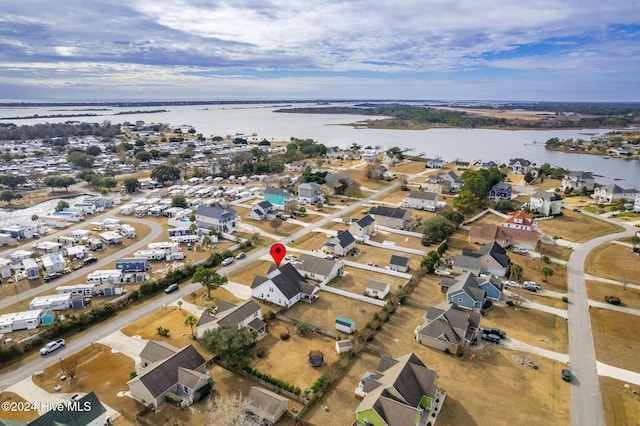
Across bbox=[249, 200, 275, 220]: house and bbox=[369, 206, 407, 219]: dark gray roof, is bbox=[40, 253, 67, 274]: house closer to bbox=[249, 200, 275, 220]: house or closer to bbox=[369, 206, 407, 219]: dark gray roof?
bbox=[249, 200, 275, 220]: house

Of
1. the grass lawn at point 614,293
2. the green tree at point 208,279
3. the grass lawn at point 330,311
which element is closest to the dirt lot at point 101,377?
the green tree at point 208,279

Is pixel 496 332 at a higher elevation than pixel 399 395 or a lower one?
lower

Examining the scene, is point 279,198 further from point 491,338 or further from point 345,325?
point 491,338

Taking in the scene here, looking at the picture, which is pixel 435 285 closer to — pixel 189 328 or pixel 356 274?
pixel 356 274

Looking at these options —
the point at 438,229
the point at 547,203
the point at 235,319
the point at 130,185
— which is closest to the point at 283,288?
the point at 235,319

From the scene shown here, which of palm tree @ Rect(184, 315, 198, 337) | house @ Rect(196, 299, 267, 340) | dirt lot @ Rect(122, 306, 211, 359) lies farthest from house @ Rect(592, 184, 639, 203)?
dirt lot @ Rect(122, 306, 211, 359)

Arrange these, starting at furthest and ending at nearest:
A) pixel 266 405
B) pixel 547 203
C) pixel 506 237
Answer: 1. pixel 547 203
2. pixel 506 237
3. pixel 266 405
